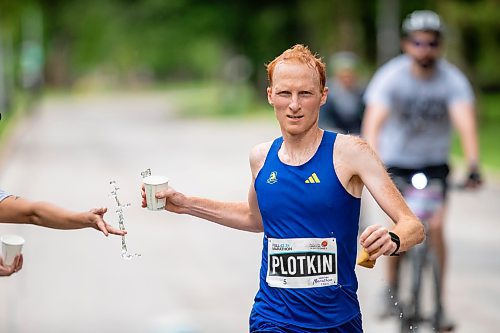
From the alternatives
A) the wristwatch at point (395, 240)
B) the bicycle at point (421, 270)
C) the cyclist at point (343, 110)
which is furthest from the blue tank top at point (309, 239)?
the cyclist at point (343, 110)

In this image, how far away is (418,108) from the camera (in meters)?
7.76

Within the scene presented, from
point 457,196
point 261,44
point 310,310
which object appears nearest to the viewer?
point 310,310

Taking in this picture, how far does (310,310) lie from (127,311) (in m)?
5.01

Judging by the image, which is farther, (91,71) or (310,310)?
(91,71)

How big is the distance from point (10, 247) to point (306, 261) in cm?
115

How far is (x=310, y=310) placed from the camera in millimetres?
4270

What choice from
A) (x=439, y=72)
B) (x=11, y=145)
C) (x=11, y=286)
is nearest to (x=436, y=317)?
(x=439, y=72)

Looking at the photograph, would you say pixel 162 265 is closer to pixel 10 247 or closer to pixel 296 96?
pixel 10 247

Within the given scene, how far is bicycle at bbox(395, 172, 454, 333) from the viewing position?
24.0 feet

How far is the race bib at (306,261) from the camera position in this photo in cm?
432

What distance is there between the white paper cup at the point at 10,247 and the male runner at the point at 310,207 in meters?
0.96

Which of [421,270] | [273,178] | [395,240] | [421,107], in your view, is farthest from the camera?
[421,107]

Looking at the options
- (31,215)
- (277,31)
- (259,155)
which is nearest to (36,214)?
(31,215)

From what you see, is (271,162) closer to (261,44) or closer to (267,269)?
(267,269)
